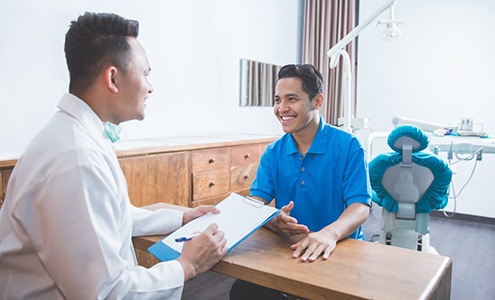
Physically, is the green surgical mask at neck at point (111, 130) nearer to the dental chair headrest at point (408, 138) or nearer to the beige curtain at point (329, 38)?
the dental chair headrest at point (408, 138)

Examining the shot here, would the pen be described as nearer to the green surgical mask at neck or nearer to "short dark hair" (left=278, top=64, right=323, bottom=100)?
the green surgical mask at neck

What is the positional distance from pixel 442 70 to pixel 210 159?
267cm

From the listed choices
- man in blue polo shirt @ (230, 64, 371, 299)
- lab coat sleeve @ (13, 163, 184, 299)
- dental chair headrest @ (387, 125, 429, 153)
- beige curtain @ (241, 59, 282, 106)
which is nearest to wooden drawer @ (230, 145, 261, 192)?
beige curtain @ (241, 59, 282, 106)

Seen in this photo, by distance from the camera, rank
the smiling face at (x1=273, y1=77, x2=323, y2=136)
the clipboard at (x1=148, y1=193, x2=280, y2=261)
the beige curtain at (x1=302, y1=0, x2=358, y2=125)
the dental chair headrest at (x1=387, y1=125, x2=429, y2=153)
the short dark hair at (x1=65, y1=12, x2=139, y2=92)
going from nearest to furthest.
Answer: the short dark hair at (x1=65, y1=12, x2=139, y2=92) < the clipboard at (x1=148, y1=193, x2=280, y2=261) < the smiling face at (x1=273, y1=77, x2=323, y2=136) < the dental chair headrest at (x1=387, y1=125, x2=429, y2=153) < the beige curtain at (x1=302, y1=0, x2=358, y2=125)

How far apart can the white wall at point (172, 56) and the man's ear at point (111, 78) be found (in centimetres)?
137

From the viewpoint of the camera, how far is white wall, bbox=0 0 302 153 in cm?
212

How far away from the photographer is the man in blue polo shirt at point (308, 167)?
4.59 feet

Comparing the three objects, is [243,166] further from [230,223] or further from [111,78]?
[111,78]

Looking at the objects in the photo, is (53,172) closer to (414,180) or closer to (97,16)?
(97,16)

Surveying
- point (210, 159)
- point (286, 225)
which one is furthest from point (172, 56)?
point (286, 225)

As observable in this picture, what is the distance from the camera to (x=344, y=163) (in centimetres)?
145

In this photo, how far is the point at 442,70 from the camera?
4.04 m

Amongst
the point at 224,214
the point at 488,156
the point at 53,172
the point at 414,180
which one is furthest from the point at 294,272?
the point at 488,156

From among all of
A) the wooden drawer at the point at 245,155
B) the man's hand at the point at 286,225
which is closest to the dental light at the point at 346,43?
the wooden drawer at the point at 245,155
